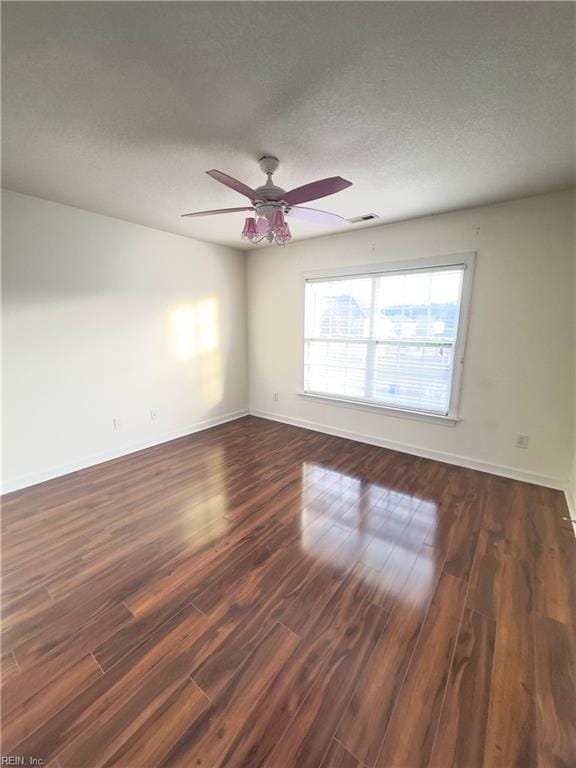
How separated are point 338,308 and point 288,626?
323 cm

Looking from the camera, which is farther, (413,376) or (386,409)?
(386,409)

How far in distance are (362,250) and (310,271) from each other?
71 cm

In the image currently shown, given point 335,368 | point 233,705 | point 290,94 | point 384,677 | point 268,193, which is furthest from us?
point 335,368

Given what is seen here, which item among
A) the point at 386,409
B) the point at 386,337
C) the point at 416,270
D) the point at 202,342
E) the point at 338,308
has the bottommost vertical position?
Result: the point at 386,409

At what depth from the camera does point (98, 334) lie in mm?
3125

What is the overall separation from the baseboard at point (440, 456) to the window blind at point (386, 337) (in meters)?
0.45

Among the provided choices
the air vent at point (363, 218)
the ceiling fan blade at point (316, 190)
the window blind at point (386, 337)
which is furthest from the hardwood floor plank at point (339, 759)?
the air vent at point (363, 218)

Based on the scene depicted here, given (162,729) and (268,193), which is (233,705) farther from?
(268,193)

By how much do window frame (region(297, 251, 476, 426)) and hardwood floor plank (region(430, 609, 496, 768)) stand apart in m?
2.03

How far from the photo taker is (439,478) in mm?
2932

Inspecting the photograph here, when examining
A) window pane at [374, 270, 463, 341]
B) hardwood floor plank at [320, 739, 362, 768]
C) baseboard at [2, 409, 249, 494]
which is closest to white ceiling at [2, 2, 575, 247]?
window pane at [374, 270, 463, 341]

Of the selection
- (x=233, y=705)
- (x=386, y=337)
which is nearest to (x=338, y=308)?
(x=386, y=337)

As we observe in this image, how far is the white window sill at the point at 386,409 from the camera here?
10.6 ft

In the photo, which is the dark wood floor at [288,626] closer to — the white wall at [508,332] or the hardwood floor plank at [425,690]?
the hardwood floor plank at [425,690]
